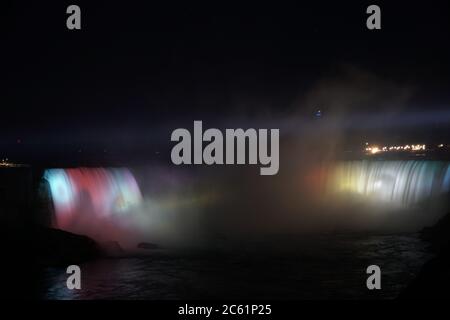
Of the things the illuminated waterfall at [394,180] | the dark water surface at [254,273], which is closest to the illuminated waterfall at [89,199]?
the dark water surface at [254,273]

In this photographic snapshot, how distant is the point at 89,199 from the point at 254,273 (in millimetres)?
12962

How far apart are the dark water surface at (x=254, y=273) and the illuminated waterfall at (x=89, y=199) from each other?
6.94m

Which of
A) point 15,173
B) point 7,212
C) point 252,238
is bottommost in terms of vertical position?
point 252,238

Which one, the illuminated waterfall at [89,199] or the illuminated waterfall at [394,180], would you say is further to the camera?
the illuminated waterfall at [394,180]

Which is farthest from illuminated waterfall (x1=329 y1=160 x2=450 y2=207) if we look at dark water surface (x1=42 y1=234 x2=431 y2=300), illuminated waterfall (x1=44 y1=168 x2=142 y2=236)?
illuminated waterfall (x1=44 y1=168 x2=142 y2=236)

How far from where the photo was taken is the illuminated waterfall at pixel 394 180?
29.2 metres

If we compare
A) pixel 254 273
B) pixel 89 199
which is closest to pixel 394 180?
pixel 89 199

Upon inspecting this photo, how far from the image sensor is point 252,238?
2377 centimetres

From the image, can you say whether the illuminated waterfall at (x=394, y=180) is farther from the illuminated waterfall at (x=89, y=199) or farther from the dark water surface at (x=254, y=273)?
the illuminated waterfall at (x=89, y=199)

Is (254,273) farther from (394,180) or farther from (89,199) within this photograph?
(394,180)

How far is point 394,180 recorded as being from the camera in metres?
32.6
